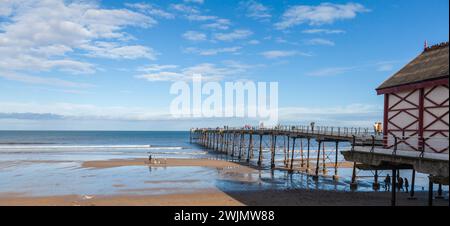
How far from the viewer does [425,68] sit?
16422 mm

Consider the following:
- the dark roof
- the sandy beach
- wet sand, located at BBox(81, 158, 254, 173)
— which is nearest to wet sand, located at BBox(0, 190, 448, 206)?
the sandy beach

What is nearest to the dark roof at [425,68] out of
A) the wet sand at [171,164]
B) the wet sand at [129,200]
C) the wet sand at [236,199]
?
the wet sand at [236,199]

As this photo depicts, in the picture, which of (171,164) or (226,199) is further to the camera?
(171,164)

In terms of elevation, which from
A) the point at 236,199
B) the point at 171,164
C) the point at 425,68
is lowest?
the point at 171,164

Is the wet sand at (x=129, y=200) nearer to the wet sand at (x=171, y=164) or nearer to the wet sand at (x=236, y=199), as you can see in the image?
the wet sand at (x=236, y=199)

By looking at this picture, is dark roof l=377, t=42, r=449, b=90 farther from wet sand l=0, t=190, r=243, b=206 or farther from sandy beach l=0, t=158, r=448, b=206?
wet sand l=0, t=190, r=243, b=206

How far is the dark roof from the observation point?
49.7 feet

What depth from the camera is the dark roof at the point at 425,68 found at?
1515cm

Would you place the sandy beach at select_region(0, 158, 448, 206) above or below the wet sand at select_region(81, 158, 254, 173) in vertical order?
above

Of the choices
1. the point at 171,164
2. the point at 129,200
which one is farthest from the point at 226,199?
the point at 171,164

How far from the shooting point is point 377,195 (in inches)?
973

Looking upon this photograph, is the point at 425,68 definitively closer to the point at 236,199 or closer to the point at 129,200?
the point at 236,199

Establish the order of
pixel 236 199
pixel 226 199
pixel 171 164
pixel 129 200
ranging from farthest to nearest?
1. pixel 171 164
2. pixel 236 199
3. pixel 226 199
4. pixel 129 200

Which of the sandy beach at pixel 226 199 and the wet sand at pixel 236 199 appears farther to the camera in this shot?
the sandy beach at pixel 226 199
